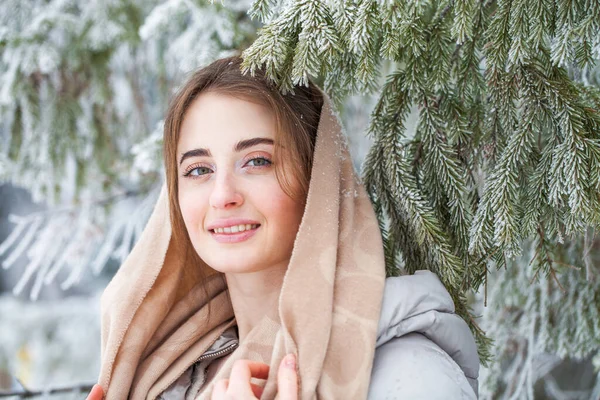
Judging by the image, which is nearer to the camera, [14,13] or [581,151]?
[581,151]

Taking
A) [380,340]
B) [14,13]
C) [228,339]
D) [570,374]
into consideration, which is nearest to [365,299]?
[380,340]

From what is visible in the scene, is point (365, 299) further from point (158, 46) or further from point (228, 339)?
point (158, 46)

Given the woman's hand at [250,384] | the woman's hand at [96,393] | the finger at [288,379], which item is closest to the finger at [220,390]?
the woman's hand at [250,384]

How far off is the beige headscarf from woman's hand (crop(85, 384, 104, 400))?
23mm


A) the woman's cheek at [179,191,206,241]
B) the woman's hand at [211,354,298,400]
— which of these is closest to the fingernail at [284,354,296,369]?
the woman's hand at [211,354,298,400]

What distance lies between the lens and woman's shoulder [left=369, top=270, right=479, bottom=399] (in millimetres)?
1188

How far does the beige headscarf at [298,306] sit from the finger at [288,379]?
0.01 metres

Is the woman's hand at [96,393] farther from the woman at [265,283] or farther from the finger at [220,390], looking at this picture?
the finger at [220,390]

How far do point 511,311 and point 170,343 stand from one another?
48.9 inches

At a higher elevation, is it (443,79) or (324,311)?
(443,79)

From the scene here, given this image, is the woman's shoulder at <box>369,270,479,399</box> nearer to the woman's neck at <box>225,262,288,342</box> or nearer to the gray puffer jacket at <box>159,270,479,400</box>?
the gray puffer jacket at <box>159,270,479,400</box>

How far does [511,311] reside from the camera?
2.28m

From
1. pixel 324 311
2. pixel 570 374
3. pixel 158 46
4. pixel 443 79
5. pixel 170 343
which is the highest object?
pixel 158 46

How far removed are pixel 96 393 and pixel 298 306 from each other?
60 cm
